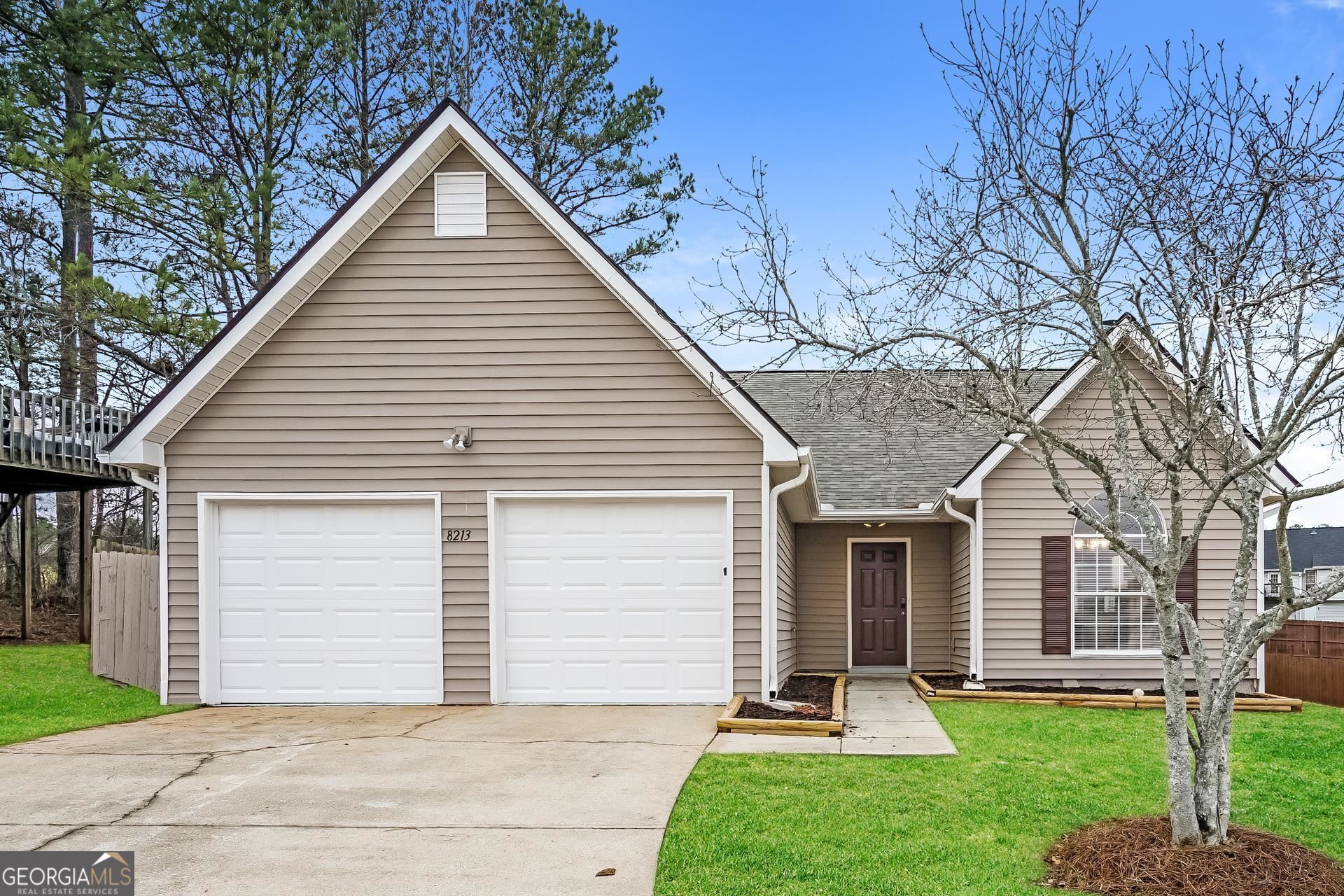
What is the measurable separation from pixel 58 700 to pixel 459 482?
16.8ft

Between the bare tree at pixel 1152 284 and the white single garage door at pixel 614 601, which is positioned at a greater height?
the bare tree at pixel 1152 284

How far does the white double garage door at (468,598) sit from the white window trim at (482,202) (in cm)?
264

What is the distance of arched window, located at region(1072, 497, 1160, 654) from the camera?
12.0m

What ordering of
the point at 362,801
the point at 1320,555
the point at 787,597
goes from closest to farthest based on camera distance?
1. the point at 362,801
2. the point at 787,597
3. the point at 1320,555

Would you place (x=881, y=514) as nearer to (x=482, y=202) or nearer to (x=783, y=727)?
(x=783, y=727)

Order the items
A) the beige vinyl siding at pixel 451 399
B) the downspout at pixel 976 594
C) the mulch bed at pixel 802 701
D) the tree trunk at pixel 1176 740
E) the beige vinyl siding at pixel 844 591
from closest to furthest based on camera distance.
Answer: the tree trunk at pixel 1176 740
the mulch bed at pixel 802 701
the beige vinyl siding at pixel 451 399
the downspout at pixel 976 594
the beige vinyl siding at pixel 844 591

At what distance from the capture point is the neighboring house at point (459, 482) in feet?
33.1

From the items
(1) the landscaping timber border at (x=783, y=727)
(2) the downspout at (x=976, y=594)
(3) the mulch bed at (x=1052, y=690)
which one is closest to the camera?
(1) the landscaping timber border at (x=783, y=727)

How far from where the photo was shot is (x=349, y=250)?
Result: 33.5 feet

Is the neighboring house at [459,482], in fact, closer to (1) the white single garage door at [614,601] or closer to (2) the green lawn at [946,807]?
(1) the white single garage door at [614,601]

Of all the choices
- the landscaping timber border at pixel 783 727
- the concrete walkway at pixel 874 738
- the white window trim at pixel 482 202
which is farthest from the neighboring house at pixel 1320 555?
the white window trim at pixel 482 202

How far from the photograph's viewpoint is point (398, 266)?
10.3 metres

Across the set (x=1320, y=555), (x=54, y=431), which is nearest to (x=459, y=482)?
(x=54, y=431)

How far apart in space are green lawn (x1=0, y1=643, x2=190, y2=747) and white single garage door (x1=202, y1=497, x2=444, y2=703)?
912mm
